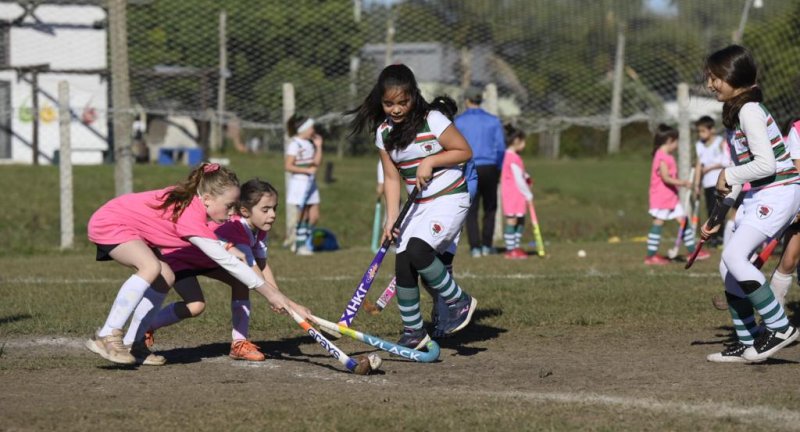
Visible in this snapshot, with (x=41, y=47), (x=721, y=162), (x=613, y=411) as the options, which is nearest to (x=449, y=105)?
(x=613, y=411)

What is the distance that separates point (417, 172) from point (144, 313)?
185 centimetres

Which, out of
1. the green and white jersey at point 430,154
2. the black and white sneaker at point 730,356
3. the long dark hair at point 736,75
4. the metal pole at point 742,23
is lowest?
the black and white sneaker at point 730,356

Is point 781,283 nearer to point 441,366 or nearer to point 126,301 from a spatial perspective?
point 441,366

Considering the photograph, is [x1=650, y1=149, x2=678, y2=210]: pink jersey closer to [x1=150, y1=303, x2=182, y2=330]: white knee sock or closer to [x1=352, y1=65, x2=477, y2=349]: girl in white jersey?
[x1=352, y1=65, x2=477, y2=349]: girl in white jersey

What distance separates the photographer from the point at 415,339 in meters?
6.75

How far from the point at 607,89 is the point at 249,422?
74.8 feet

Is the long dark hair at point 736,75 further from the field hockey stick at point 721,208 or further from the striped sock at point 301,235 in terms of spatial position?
the striped sock at point 301,235

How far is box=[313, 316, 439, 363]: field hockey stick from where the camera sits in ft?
20.5

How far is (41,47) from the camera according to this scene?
92.9 feet

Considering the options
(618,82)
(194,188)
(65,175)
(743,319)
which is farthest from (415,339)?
(618,82)

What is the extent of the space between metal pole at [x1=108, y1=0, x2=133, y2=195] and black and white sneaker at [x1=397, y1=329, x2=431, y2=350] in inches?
407

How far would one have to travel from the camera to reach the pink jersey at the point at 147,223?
20.5 ft

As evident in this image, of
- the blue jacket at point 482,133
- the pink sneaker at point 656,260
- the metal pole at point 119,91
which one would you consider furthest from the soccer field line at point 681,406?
the metal pole at point 119,91

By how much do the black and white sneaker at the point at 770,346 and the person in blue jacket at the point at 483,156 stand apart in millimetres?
7060
